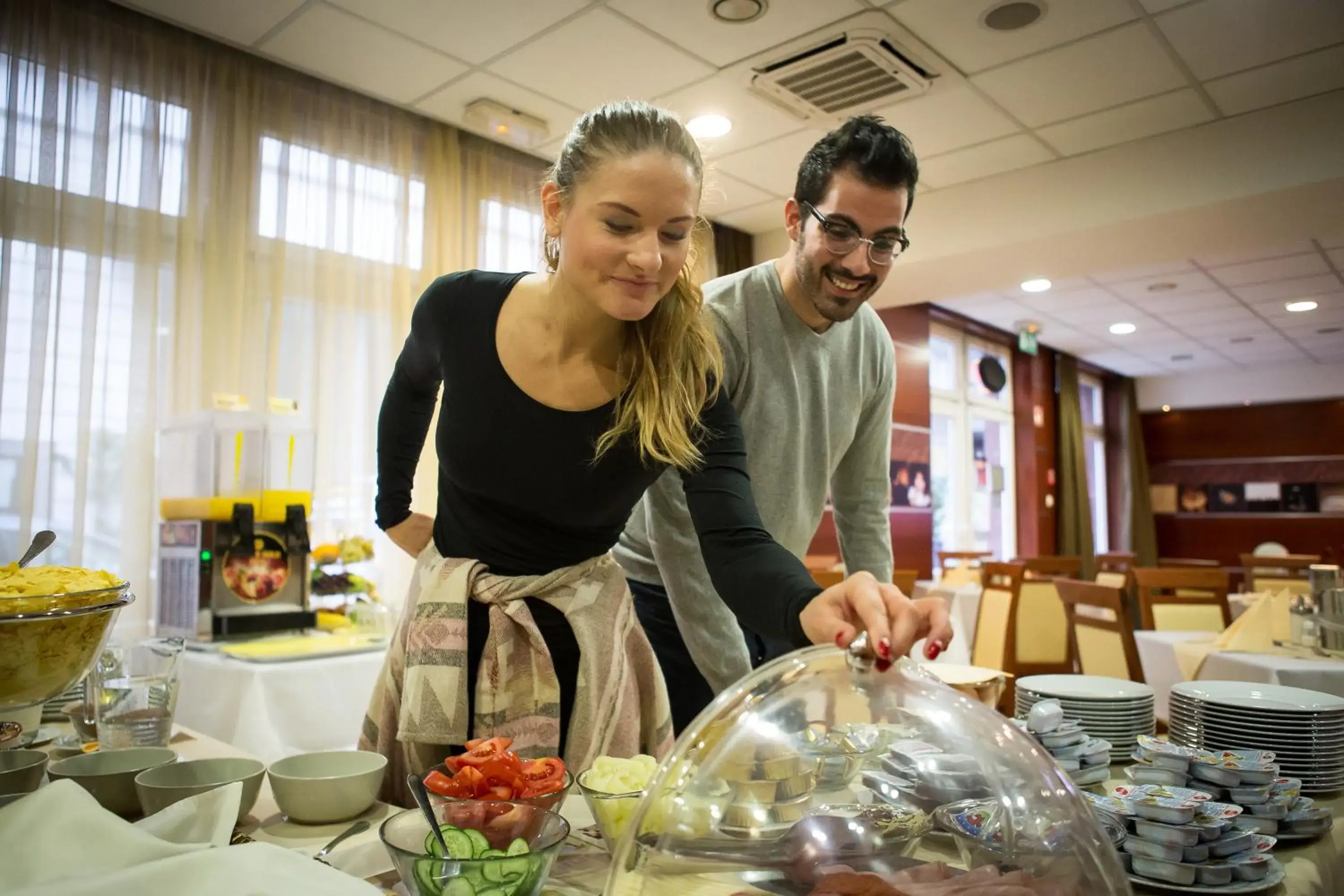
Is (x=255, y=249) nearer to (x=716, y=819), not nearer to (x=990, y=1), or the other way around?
(x=990, y=1)

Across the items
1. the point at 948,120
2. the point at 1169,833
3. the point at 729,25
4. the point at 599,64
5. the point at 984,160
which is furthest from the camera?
the point at 984,160

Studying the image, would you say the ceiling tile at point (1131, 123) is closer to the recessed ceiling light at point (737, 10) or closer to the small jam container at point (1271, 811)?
the recessed ceiling light at point (737, 10)

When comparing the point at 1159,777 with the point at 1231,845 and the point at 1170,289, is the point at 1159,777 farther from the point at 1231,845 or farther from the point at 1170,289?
the point at 1170,289

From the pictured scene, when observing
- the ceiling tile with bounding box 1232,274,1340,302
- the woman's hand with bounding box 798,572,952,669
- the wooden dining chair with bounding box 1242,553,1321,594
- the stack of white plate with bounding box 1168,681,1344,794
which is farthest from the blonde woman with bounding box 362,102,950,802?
the ceiling tile with bounding box 1232,274,1340,302

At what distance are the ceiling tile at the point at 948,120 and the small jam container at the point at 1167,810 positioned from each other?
370 cm

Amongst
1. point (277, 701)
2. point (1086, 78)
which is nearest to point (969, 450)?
point (1086, 78)

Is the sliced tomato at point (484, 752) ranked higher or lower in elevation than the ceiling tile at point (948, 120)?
lower

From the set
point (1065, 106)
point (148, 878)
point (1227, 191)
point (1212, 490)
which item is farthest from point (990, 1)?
point (1212, 490)

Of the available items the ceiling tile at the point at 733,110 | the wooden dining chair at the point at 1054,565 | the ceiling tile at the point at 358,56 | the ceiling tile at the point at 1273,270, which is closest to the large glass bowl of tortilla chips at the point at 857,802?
the ceiling tile at the point at 733,110

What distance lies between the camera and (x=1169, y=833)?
85cm

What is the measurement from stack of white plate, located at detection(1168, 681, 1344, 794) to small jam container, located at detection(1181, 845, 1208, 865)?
0.41 meters

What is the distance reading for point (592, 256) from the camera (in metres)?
1.06

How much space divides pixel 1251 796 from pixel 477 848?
853 millimetres

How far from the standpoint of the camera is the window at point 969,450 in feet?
26.7
